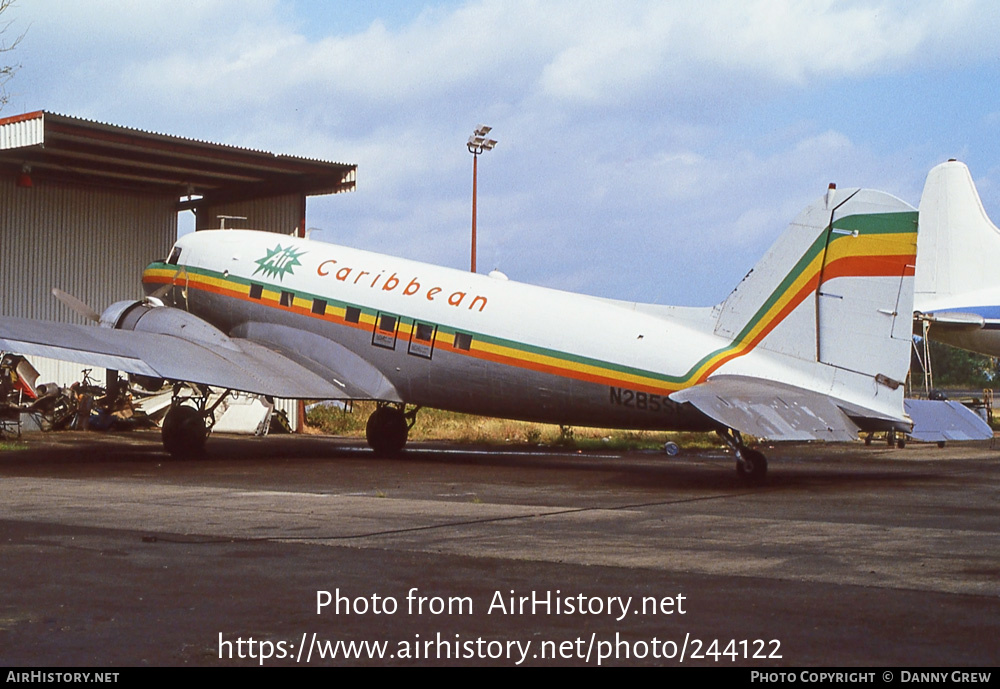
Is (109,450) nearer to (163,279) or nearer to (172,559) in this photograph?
(163,279)

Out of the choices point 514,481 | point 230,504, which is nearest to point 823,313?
point 514,481

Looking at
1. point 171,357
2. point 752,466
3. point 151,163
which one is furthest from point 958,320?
point 151,163

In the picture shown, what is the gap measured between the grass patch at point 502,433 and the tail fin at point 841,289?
36.4 feet

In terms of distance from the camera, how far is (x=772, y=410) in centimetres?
1533

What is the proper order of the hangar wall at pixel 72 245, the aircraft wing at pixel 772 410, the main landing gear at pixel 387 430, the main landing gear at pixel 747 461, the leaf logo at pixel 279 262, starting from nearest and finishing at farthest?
the aircraft wing at pixel 772 410 → the main landing gear at pixel 747 461 → the leaf logo at pixel 279 262 → the main landing gear at pixel 387 430 → the hangar wall at pixel 72 245

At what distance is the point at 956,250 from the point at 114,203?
29.7m

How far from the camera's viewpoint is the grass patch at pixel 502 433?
29.4 m

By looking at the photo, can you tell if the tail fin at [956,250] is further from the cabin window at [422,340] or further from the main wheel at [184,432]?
the main wheel at [184,432]

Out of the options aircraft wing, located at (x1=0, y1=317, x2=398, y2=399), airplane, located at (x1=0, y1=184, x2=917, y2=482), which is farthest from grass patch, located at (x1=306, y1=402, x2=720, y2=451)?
aircraft wing, located at (x1=0, y1=317, x2=398, y2=399)

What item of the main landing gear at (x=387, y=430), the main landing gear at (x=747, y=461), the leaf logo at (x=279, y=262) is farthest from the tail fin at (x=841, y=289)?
the leaf logo at (x=279, y=262)

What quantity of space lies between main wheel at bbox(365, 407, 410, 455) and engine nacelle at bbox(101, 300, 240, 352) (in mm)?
3458

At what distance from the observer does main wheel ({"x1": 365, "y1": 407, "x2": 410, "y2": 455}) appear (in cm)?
2462

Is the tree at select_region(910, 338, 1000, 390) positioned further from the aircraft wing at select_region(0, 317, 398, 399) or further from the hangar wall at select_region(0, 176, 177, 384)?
the aircraft wing at select_region(0, 317, 398, 399)

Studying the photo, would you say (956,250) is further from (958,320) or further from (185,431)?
(185,431)
